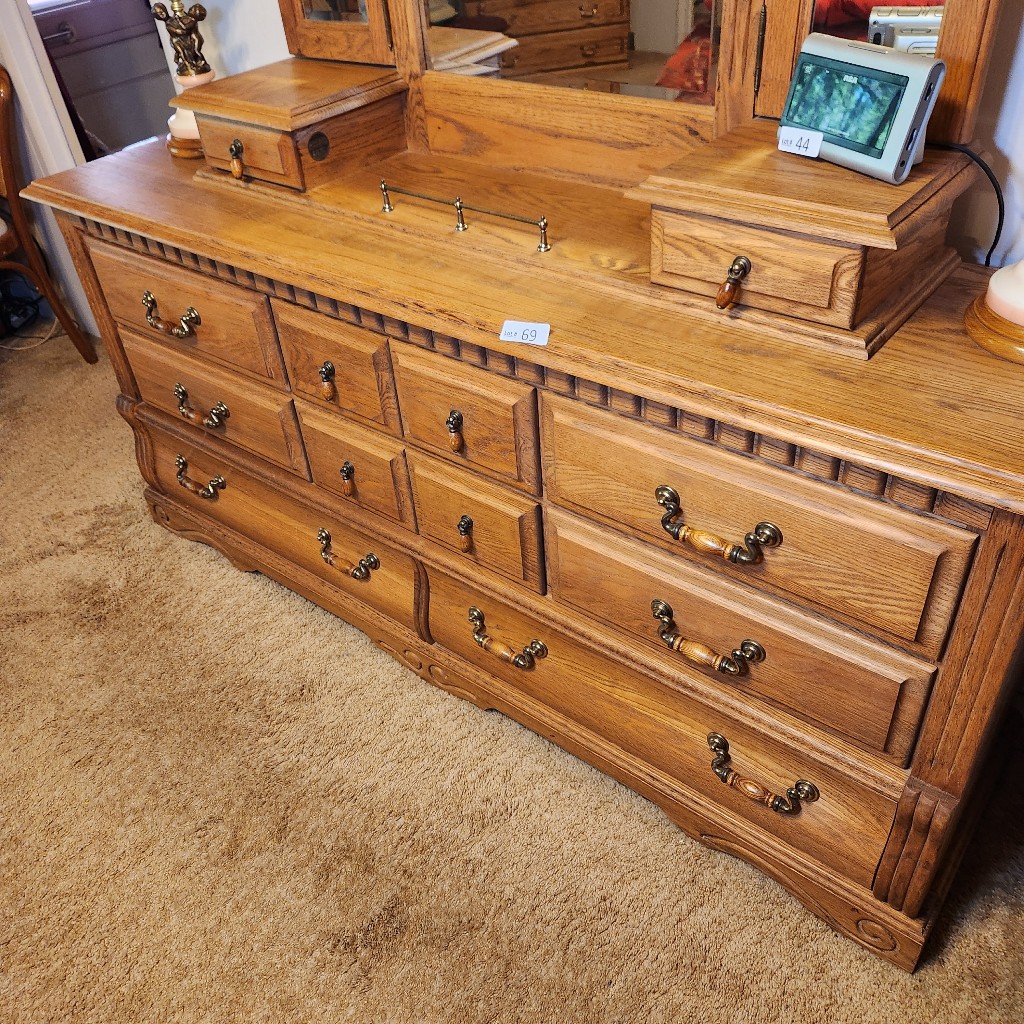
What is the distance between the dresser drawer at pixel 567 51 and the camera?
53.8 inches

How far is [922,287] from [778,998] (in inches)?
39.0

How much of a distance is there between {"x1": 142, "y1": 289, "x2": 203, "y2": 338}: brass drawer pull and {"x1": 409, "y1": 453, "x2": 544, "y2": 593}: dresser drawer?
534 mm

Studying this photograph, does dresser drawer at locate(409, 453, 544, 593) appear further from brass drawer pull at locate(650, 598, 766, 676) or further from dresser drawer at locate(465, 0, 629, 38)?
dresser drawer at locate(465, 0, 629, 38)

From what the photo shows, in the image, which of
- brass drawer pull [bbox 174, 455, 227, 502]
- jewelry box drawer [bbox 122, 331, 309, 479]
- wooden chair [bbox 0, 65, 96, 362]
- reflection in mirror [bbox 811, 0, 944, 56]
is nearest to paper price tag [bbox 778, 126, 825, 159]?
reflection in mirror [bbox 811, 0, 944, 56]

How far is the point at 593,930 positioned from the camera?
1392mm

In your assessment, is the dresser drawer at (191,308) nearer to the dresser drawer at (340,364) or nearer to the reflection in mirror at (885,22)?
the dresser drawer at (340,364)

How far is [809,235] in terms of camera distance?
102 centimetres

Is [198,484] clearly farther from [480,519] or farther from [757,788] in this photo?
[757,788]

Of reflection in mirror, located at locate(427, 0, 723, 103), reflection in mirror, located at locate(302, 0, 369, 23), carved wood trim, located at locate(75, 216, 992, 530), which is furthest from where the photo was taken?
reflection in mirror, located at locate(302, 0, 369, 23)

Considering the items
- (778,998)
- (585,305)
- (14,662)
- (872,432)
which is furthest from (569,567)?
(14,662)

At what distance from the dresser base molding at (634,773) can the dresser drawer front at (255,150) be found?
0.77 meters

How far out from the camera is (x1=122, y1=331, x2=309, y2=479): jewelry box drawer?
5.49ft

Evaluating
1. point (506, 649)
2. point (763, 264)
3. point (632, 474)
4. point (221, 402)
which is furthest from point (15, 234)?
point (763, 264)

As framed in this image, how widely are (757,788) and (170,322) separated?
1325 millimetres
